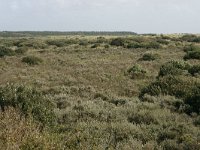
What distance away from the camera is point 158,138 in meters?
8.68

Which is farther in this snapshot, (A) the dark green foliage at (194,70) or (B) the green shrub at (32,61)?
(B) the green shrub at (32,61)

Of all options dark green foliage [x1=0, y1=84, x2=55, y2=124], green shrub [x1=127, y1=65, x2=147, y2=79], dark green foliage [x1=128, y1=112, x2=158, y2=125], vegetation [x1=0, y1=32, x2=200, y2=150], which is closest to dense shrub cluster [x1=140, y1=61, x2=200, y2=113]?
vegetation [x1=0, y1=32, x2=200, y2=150]

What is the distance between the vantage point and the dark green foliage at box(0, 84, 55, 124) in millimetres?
9344

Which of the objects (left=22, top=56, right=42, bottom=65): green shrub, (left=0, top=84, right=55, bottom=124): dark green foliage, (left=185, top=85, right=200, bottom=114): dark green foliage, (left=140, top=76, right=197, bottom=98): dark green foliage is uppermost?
Answer: (left=0, top=84, right=55, bottom=124): dark green foliage

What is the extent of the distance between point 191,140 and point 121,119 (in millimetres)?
2345

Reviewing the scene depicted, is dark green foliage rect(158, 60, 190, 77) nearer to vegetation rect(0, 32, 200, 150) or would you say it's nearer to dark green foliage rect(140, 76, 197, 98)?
vegetation rect(0, 32, 200, 150)

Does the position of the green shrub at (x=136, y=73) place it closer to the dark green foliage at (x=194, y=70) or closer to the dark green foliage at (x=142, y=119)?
the dark green foliage at (x=194, y=70)

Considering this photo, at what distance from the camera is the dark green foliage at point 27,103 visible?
9.34m

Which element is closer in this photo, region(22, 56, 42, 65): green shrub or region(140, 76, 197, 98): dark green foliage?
region(140, 76, 197, 98): dark green foliage

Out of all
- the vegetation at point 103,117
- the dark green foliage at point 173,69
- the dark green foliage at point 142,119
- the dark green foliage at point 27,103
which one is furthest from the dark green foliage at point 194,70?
the dark green foliage at point 27,103

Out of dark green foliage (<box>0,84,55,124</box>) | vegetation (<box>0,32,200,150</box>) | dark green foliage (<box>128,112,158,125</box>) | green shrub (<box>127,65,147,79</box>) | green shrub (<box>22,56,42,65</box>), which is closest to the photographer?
vegetation (<box>0,32,200,150</box>)

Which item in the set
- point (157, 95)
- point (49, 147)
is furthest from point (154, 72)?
point (49, 147)

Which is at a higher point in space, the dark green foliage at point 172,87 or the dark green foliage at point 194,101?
the dark green foliage at point 194,101

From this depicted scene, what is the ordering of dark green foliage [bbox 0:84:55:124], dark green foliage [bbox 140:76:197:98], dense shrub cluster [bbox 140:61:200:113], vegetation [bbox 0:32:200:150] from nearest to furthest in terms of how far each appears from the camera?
vegetation [bbox 0:32:200:150] → dark green foliage [bbox 0:84:55:124] → dense shrub cluster [bbox 140:61:200:113] → dark green foliage [bbox 140:76:197:98]
